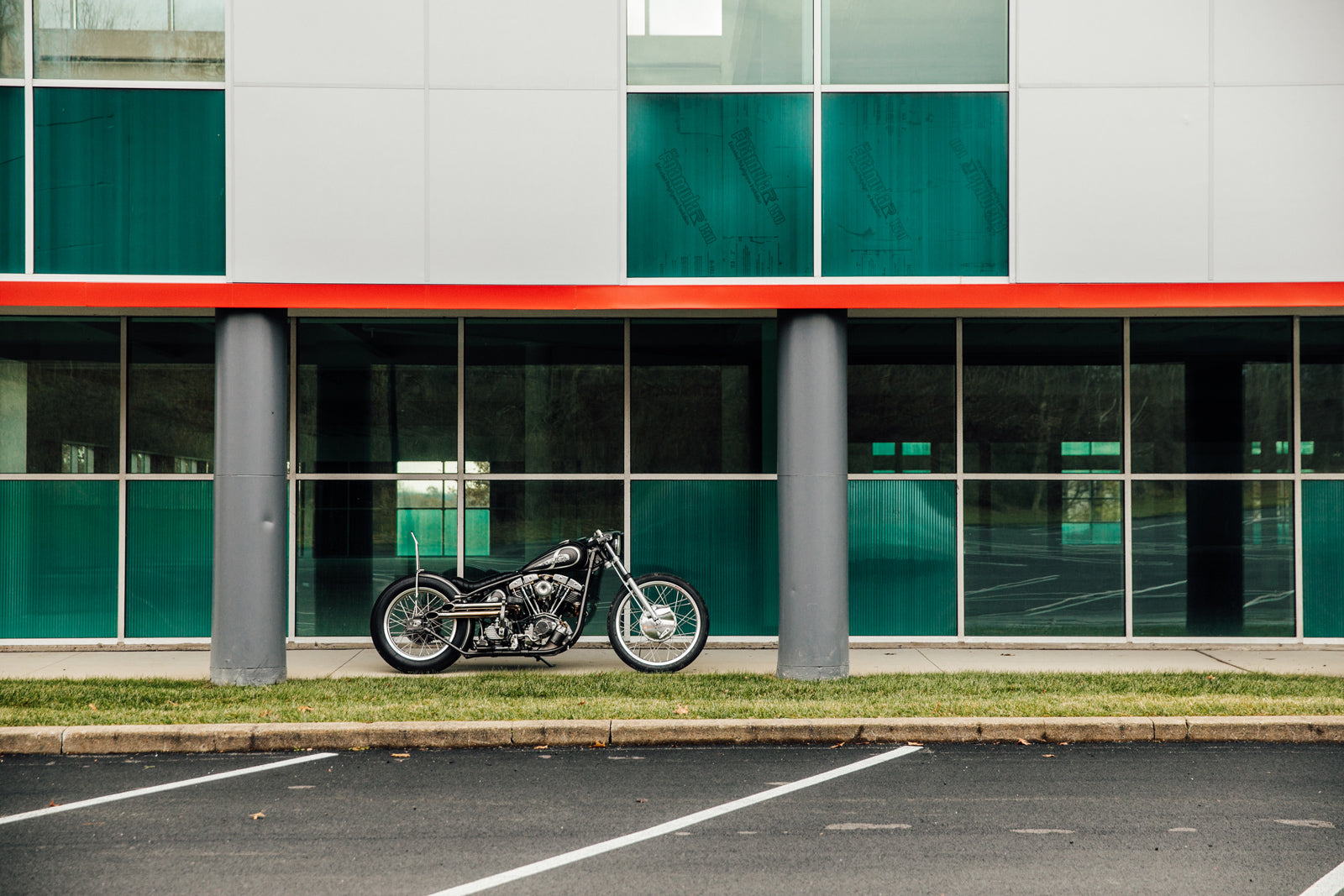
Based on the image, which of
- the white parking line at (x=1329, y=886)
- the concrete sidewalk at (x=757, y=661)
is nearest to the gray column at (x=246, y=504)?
the concrete sidewalk at (x=757, y=661)

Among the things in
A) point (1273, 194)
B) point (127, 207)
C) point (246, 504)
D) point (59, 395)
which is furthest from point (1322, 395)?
point (59, 395)

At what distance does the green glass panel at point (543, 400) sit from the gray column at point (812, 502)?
8.42 feet

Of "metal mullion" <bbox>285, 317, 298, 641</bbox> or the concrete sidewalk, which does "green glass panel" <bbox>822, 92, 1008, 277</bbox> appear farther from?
"metal mullion" <bbox>285, 317, 298, 641</bbox>

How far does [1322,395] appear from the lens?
459 inches

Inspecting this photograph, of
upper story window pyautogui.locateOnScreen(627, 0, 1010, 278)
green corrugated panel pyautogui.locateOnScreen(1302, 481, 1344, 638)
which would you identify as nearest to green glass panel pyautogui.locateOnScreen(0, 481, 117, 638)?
upper story window pyautogui.locateOnScreen(627, 0, 1010, 278)

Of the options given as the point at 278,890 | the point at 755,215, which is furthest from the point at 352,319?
the point at 278,890

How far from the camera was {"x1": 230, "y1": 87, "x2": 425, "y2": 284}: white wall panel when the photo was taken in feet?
30.9

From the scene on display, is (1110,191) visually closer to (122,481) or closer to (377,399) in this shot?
(377,399)

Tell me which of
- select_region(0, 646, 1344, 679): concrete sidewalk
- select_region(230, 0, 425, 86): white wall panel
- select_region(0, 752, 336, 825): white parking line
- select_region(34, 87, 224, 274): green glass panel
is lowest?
select_region(0, 752, 336, 825): white parking line

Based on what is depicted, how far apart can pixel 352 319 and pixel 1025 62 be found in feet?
21.8

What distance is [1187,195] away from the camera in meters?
9.63

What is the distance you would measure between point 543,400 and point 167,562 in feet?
13.2

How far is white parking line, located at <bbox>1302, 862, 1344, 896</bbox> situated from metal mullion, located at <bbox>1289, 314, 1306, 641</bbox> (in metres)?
7.24

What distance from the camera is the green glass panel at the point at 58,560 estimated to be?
1139cm
